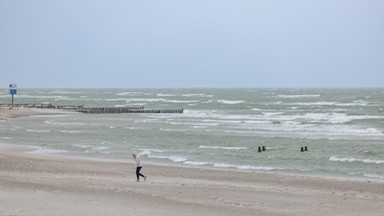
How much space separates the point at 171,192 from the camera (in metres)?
17.3

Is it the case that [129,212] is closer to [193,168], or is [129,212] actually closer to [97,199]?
[97,199]

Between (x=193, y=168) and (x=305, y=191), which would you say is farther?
(x=193, y=168)

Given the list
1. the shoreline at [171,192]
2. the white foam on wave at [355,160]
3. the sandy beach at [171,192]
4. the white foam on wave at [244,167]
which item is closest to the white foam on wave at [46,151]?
the sandy beach at [171,192]

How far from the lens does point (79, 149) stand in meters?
33.0

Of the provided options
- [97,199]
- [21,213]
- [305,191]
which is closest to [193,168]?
[305,191]

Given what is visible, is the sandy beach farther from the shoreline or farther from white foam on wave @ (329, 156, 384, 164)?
white foam on wave @ (329, 156, 384, 164)

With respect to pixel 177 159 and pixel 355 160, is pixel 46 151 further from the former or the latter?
pixel 355 160

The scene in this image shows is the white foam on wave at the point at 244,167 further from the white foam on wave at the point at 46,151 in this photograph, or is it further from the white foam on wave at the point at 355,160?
the white foam on wave at the point at 46,151

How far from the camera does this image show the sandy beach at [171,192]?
14224 millimetres

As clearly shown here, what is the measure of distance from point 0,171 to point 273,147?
1690 centimetres

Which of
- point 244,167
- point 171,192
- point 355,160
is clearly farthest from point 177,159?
point 171,192

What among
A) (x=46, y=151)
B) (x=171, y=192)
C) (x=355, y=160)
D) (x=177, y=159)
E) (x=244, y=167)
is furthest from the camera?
(x=46, y=151)

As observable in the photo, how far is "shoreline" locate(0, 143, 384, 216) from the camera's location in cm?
1423

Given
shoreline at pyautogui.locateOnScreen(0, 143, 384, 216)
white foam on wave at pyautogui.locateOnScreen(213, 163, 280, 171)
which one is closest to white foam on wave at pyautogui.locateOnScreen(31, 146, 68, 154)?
shoreline at pyautogui.locateOnScreen(0, 143, 384, 216)
